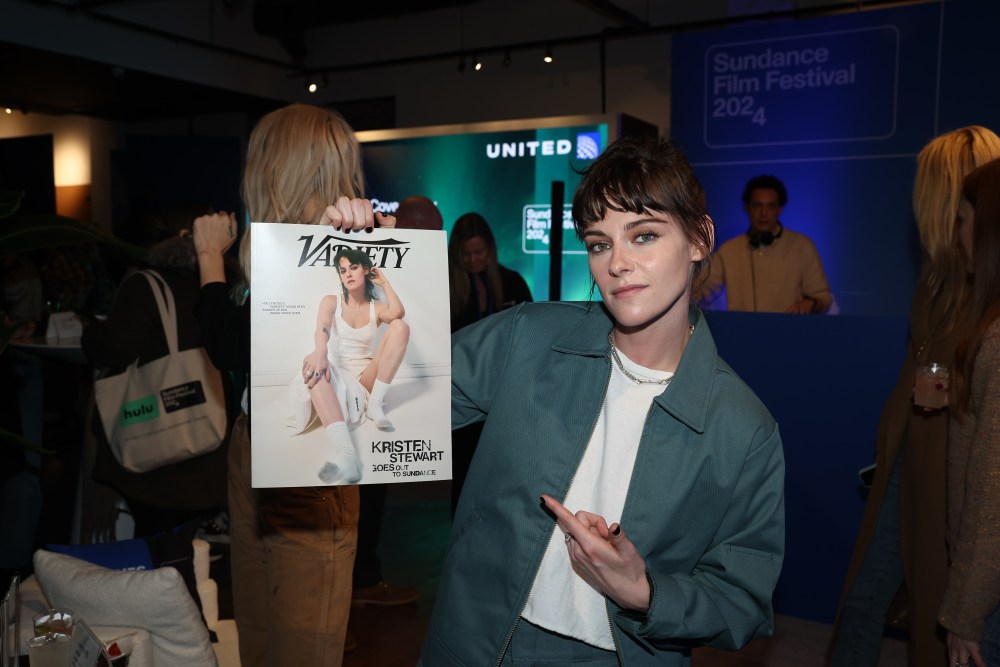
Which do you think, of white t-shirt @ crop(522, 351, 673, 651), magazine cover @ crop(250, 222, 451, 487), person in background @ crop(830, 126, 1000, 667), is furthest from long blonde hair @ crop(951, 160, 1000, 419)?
magazine cover @ crop(250, 222, 451, 487)

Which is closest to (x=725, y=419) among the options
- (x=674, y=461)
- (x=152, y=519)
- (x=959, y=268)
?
(x=674, y=461)

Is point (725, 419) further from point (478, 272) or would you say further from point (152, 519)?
point (478, 272)

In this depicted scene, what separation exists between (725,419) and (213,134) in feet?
36.1

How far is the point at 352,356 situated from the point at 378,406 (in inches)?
3.4

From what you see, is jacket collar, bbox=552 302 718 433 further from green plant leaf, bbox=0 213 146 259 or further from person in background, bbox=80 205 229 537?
person in background, bbox=80 205 229 537

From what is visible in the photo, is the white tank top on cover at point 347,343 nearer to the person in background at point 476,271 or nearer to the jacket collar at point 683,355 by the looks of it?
the jacket collar at point 683,355

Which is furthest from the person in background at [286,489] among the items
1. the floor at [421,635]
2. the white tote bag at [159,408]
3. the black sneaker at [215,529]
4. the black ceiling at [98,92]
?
the black ceiling at [98,92]

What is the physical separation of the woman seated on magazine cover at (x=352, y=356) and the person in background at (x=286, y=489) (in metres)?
0.37

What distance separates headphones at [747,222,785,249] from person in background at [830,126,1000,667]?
251cm

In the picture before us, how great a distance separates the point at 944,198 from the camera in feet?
7.56

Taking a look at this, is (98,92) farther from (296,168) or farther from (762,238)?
(296,168)

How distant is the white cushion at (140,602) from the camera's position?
1.50 metres

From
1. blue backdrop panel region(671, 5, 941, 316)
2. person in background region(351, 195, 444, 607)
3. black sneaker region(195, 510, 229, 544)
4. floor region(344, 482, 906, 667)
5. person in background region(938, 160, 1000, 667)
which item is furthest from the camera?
blue backdrop panel region(671, 5, 941, 316)

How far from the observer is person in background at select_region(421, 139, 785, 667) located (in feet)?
4.00
